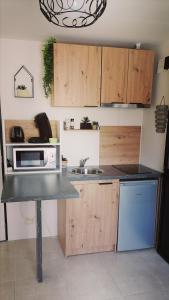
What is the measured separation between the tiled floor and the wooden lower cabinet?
14cm

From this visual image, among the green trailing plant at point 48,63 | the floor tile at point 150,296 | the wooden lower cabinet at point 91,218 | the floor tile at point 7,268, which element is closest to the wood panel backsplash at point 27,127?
the green trailing plant at point 48,63

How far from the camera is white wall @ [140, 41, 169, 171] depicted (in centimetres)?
289

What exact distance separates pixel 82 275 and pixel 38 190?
3.46ft

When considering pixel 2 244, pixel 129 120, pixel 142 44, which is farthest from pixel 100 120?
pixel 2 244

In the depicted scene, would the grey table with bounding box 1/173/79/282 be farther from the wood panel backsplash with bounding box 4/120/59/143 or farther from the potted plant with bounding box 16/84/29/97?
the potted plant with bounding box 16/84/29/97

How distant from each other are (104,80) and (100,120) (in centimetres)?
57

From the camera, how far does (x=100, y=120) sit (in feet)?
10.6

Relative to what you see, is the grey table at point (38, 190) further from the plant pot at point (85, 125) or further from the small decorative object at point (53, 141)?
the plant pot at point (85, 125)

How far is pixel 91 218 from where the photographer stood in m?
2.77

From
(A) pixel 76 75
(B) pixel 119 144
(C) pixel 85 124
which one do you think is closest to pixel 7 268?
(C) pixel 85 124

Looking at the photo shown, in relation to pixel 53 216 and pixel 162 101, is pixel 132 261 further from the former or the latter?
pixel 162 101

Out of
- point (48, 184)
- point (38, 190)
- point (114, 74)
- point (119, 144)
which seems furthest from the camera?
point (119, 144)

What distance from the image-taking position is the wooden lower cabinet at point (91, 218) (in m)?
2.70

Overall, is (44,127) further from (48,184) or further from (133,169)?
(133,169)
